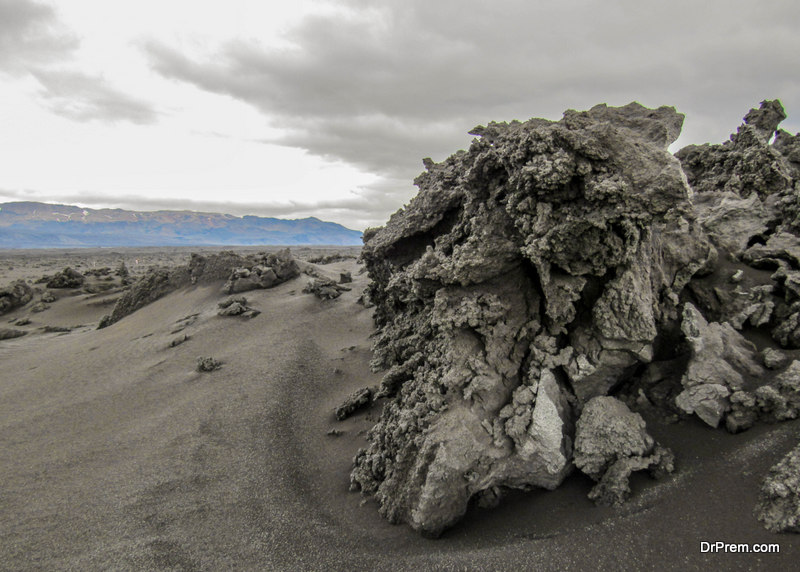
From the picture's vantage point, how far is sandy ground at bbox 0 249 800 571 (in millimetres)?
3377

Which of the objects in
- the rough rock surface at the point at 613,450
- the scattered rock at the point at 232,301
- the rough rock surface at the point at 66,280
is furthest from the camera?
the rough rock surface at the point at 66,280

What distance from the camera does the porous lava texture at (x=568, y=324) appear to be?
4020 mm

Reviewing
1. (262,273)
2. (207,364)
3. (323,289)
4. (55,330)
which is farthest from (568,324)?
(55,330)

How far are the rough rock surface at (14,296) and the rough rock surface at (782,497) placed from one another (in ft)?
78.5

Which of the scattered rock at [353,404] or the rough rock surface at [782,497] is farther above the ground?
the rough rock surface at [782,497]

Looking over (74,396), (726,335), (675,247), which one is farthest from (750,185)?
(74,396)

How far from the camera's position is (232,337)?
9.84 m

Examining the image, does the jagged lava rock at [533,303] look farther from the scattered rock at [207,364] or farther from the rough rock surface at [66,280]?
the rough rock surface at [66,280]

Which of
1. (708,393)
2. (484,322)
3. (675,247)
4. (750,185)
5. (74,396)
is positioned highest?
(750,185)

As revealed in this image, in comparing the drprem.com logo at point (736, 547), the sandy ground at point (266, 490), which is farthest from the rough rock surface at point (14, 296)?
the drprem.com logo at point (736, 547)

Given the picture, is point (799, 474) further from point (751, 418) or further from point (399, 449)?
point (399, 449)

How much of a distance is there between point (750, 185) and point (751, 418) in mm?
6087

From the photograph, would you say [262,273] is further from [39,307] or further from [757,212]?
[757,212]

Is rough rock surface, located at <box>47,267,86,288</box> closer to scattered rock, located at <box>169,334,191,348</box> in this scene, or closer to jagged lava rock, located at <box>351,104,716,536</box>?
scattered rock, located at <box>169,334,191,348</box>
